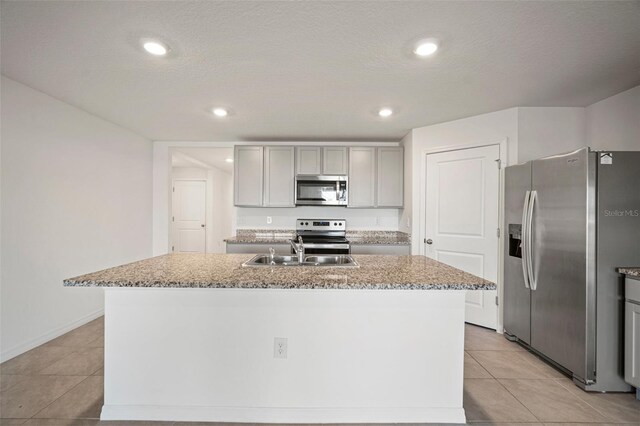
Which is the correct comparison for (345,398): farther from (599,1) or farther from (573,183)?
(599,1)

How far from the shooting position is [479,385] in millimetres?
2045

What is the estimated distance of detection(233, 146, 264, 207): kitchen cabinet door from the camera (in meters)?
3.95

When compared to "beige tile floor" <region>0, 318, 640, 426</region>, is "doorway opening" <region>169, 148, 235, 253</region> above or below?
above

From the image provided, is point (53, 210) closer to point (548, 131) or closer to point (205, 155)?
point (205, 155)

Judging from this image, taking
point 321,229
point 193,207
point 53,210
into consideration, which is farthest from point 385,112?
point 193,207

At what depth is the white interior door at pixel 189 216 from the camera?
21.5 feet

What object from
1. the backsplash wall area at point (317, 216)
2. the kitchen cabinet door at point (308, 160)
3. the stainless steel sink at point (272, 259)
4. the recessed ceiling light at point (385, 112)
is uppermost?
the recessed ceiling light at point (385, 112)

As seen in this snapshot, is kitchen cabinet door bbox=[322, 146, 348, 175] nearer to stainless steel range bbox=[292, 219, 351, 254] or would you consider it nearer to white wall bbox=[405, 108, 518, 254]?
stainless steel range bbox=[292, 219, 351, 254]

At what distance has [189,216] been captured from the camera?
258 inches

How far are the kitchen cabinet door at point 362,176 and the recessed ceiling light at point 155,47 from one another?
101 inches

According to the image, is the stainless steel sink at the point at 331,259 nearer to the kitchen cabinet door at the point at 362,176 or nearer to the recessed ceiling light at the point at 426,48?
the recessed ceiling light at the point at 426,48

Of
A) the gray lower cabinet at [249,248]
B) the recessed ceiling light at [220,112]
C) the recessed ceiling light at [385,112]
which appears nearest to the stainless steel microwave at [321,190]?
the gray lower cabinet at [249,248]

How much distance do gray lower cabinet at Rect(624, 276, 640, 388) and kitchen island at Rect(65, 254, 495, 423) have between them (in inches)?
51.1

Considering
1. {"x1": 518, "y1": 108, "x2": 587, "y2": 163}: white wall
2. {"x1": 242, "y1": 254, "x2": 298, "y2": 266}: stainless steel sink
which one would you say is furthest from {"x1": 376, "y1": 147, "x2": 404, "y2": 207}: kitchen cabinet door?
{"x1": 242, "y1": 254, "x2": 298, "y2": 266}: stainless steel sink
